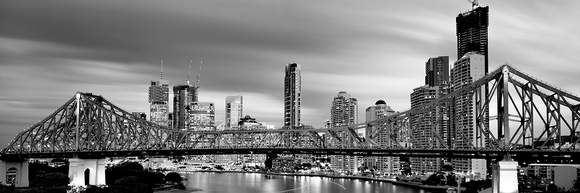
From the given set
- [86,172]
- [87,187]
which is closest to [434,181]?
[86,172]

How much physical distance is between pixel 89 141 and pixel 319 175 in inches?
3616

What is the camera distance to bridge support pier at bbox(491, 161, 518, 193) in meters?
43.2

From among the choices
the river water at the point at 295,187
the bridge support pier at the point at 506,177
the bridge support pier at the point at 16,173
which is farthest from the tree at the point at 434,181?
the bridge support pier at the point at 16,173

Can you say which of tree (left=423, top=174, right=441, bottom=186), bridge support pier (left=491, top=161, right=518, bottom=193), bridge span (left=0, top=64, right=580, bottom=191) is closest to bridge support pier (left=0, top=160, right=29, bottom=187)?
bridge span (left=0, top=64, right=580, bottom=191)

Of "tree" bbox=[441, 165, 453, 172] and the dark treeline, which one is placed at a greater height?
the dark treeline

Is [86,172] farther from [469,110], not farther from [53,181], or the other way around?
[469,110]

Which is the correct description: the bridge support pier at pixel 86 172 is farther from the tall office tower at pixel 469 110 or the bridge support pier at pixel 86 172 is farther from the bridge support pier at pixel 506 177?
the tall office tower at pixel 469 110

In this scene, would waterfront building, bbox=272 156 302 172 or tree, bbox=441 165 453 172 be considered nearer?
tree, bbox=441 165 453 172

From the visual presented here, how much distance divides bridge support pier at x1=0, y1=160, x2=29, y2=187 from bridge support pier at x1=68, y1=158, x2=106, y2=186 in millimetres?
6789

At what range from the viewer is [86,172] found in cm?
Result: 6681

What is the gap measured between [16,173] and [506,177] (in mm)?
53963

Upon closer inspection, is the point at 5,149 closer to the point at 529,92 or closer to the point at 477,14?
the point at 529,92

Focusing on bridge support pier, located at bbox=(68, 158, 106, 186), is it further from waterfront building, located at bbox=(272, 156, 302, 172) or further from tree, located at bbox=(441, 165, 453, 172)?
waterfront building, located at bbox=(272, 156, 302, 172)

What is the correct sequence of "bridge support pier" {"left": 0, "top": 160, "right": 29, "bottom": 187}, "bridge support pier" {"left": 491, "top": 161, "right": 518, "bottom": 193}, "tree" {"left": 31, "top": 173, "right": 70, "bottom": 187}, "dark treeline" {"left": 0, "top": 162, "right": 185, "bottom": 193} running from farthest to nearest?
"bridge support pier" {"left": 0, "top": 160, "right": 29, "bottom": 187}, "tree" {"left": 31, "top": 173, "right": 70, "bottom": 187}, "dark treeline" {"left": 0, "top": 162, "right": 185, "bottom": 193}, "bridge support pier" {"left": 491, "top": 161, "right": 518, "bottom": 193}
